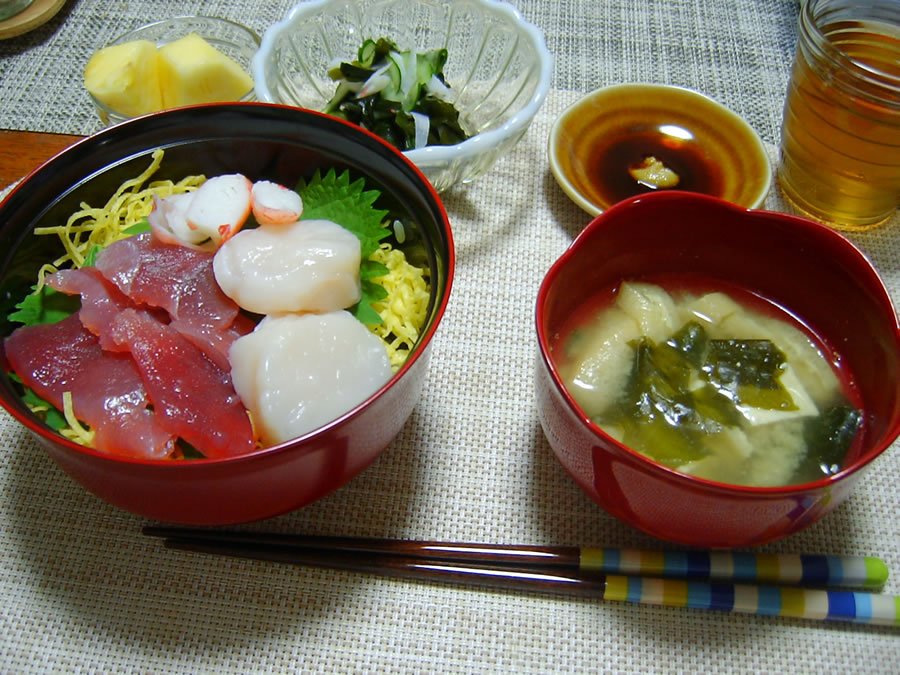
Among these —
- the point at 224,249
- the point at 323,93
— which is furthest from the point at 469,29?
the point at 224,249

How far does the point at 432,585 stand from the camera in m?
1.05

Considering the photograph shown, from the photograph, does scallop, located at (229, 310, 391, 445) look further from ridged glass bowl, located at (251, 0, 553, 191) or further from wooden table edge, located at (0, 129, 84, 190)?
wooden table edge, located at (0, 129, 84, 190)

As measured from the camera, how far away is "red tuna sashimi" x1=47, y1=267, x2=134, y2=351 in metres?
1.09

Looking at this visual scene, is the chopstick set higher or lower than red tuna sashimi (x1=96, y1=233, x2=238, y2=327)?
lower

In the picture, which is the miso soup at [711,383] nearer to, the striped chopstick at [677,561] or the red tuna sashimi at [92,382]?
the striped chopstick at [677,561]

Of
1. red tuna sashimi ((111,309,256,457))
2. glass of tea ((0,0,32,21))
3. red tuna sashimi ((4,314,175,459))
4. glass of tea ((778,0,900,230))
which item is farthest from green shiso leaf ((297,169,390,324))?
glass of tea ((0,0,32,21))

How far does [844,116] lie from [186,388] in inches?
51.2

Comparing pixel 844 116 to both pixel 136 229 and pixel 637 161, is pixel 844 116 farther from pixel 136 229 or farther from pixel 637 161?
pixel 136 229

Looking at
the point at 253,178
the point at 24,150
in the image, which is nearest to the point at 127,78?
the point at 24,150

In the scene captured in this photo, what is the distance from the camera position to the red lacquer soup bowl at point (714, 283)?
34.4 inches

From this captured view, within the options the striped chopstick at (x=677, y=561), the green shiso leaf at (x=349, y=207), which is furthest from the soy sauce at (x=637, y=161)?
the striped chopstick at (x=677, y=561)

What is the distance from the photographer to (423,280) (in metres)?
1.24

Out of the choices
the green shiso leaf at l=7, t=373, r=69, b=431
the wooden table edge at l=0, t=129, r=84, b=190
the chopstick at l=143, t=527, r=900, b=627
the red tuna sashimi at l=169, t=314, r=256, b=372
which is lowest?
the chopstick at l=143, t=527, r=900, b=627

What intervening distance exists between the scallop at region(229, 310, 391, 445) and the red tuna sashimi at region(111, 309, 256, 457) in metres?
0.03
